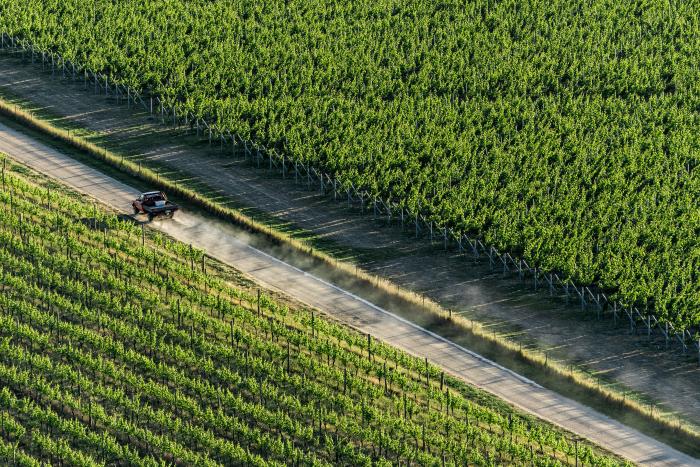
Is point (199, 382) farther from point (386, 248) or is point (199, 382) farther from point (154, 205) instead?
point (154, 205)

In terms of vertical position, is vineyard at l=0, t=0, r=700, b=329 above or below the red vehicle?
above

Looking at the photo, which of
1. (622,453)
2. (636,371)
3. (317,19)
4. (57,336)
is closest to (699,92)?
(317,19)

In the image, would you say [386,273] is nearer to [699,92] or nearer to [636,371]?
[636,371]

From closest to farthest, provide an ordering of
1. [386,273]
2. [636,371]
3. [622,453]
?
1. [622,453]
2. [636,371]
3. [386,273]

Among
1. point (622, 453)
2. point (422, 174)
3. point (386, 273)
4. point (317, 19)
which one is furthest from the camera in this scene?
point (317, 19)

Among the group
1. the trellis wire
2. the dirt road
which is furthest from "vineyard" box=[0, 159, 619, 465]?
the trellis wire

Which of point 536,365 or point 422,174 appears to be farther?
point 422,174

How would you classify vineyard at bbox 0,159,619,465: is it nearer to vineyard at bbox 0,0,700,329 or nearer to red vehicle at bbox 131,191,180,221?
red vehicle at bbox 131,191,180,221
